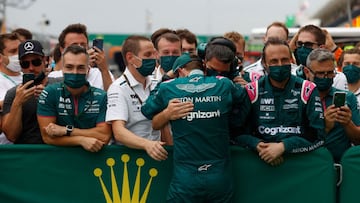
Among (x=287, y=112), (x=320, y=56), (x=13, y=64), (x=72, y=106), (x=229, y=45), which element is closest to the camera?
(x=229, y=45)

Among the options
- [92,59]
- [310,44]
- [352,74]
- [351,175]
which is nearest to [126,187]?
[92,59]

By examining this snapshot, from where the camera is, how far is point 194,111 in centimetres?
439

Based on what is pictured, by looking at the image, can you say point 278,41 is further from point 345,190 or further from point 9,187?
point 9,187

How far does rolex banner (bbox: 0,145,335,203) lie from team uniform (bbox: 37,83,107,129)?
0.86ft

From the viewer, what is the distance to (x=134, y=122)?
16.8 feet

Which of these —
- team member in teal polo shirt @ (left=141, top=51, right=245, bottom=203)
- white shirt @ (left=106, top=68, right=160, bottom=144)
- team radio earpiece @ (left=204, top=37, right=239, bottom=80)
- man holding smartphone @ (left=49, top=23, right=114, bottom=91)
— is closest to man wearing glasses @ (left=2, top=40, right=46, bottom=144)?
man holding smartphone @ (left=49, top=23, right=114, bottom=91)

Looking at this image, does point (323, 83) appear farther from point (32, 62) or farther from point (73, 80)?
point (32, 62)

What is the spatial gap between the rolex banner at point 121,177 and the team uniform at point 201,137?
21.1 inches

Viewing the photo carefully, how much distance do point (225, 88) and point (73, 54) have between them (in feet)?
4.83

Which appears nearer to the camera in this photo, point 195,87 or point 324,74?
point 195,87

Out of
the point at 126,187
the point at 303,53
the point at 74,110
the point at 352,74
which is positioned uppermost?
the point at 303,53

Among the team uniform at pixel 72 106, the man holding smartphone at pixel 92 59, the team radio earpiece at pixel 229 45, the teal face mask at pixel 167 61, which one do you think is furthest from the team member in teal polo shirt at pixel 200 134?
the man holding smartphone at pixel 92 59

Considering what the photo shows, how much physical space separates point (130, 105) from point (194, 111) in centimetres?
89

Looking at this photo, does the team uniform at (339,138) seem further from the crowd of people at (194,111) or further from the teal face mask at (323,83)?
the teal face mask at (323,83)
